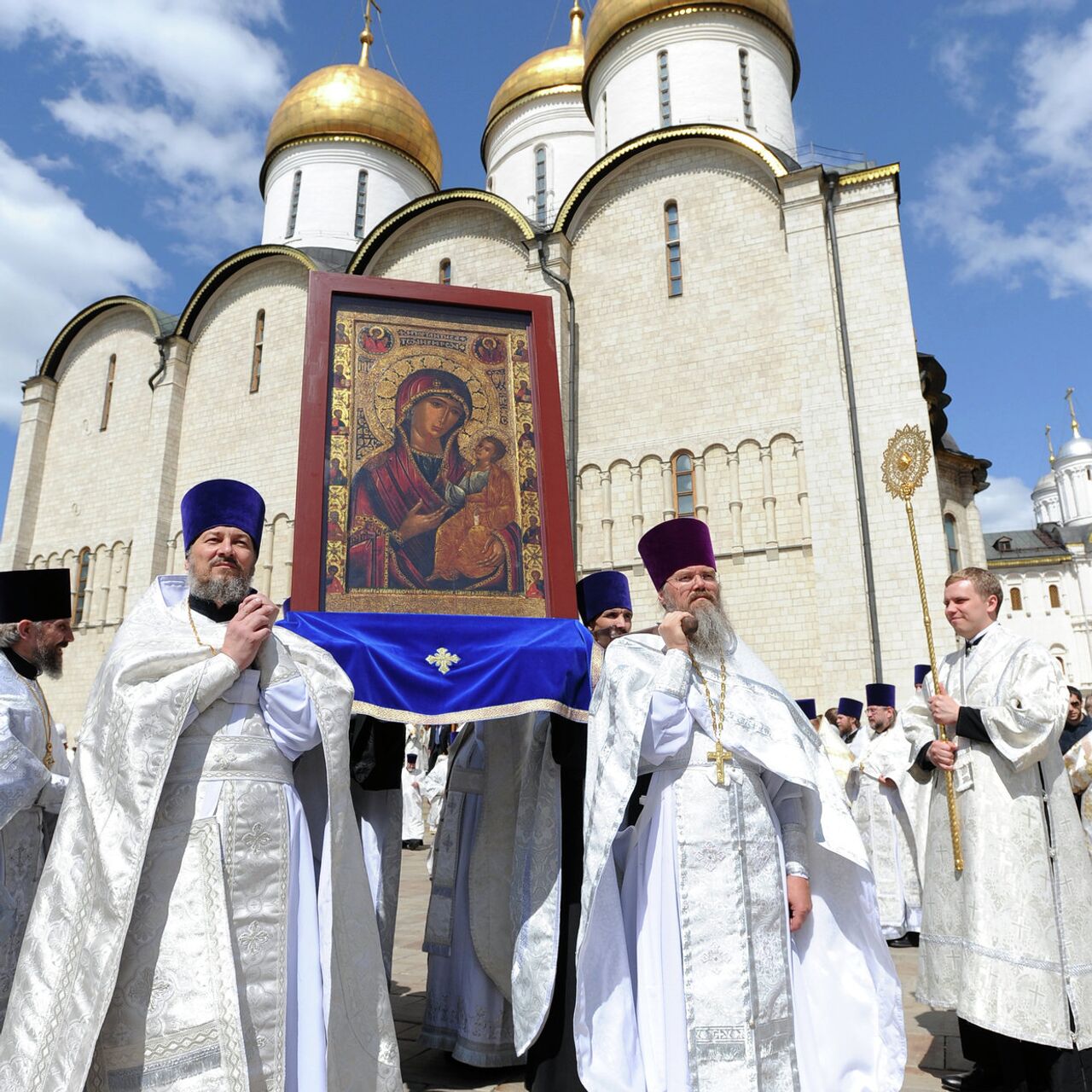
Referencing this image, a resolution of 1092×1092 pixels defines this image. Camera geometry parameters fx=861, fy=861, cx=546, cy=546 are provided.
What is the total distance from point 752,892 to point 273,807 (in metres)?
1.38

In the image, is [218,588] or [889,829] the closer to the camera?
[218,588]

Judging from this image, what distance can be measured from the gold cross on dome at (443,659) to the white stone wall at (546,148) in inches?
738

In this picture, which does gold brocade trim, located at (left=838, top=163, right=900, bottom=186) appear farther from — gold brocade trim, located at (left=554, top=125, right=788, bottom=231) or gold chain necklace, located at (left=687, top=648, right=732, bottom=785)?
gold chain necklace, located at (left=687, top=648, right=732, bottom=785)

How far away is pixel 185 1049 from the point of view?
2027 millimetres

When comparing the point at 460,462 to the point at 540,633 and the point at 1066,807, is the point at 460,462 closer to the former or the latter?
the point at 540,633

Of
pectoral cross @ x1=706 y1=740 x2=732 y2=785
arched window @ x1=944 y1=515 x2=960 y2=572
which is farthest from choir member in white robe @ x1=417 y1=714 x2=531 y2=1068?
arched window @ x1=944 y1=515 x2=960 y2=572

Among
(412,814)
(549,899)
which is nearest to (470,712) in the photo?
(549,899)

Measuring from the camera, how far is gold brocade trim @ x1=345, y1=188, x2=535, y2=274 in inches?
596

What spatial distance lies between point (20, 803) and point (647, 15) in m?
17.8

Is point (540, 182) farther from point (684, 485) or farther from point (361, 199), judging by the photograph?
point (684, 485)

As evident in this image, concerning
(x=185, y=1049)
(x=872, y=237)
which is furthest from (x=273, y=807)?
(x=872, y=237)

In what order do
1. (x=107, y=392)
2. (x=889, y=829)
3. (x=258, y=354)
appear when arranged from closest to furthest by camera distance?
(x=889, y=829), (x=258, y=354), (x=107, y=392)

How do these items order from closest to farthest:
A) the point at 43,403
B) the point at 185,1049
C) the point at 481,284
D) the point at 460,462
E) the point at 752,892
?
the point at 185,1049 < the point at 752,892 < the point at 460,462 < the point at 481,284 < the point at 43,403

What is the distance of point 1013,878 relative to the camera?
312 cm
